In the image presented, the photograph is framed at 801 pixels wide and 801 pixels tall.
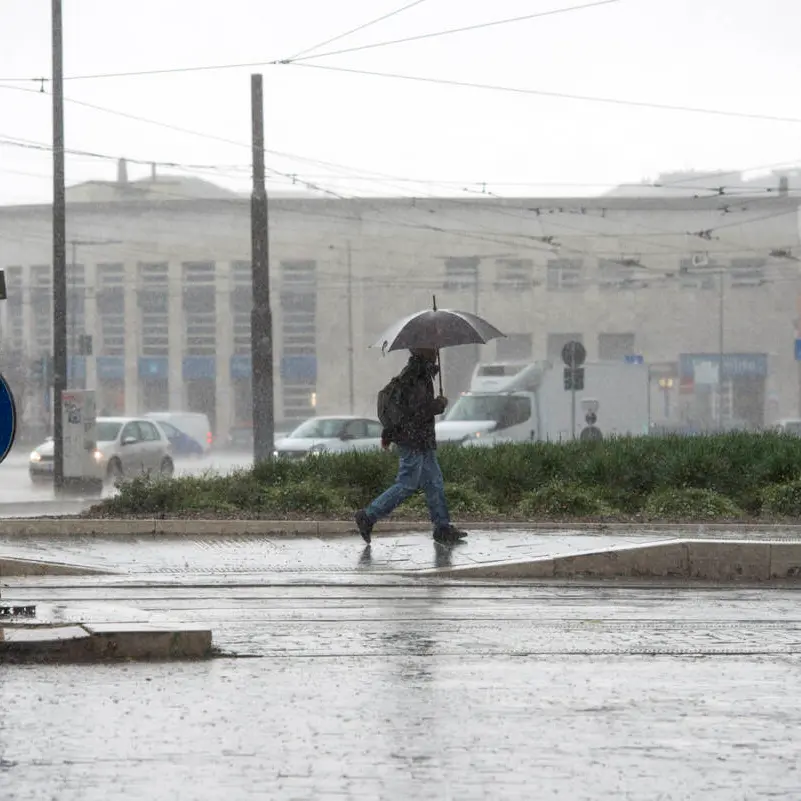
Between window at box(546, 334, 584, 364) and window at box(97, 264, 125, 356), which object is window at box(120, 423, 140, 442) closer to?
window at box(546, 334, 584, 364)

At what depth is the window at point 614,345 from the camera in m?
77.5

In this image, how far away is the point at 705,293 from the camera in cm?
7625

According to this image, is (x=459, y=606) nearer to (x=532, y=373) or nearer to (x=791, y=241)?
(x=532, y=373)

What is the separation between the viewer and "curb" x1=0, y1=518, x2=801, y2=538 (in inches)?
592

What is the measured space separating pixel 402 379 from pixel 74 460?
13.7m

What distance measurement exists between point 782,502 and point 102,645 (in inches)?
404

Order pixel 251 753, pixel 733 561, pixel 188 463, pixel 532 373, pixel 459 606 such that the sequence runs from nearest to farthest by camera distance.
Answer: pixel 251 753
pixel 459 606
pixel 733 561
pixel 532 373
pixel 188 463

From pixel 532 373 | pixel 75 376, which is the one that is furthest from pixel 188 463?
pixel 75 376

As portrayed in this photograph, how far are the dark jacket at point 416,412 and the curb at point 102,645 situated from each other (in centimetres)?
535

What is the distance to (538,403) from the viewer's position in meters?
38.0

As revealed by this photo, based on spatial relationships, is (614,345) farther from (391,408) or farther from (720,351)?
(391,408)

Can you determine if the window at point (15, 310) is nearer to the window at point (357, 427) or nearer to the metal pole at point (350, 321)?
the metal pole at point (350, 321)

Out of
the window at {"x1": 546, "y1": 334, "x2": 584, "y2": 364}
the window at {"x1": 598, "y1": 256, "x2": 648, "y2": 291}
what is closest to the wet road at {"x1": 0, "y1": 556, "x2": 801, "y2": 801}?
the window at {"x1": 598, "y1": 256, "x2": 648, "y2": 291}

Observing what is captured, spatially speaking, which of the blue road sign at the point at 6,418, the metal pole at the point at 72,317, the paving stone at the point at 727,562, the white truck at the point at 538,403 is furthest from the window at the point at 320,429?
the metal pole at the point at 72,317
